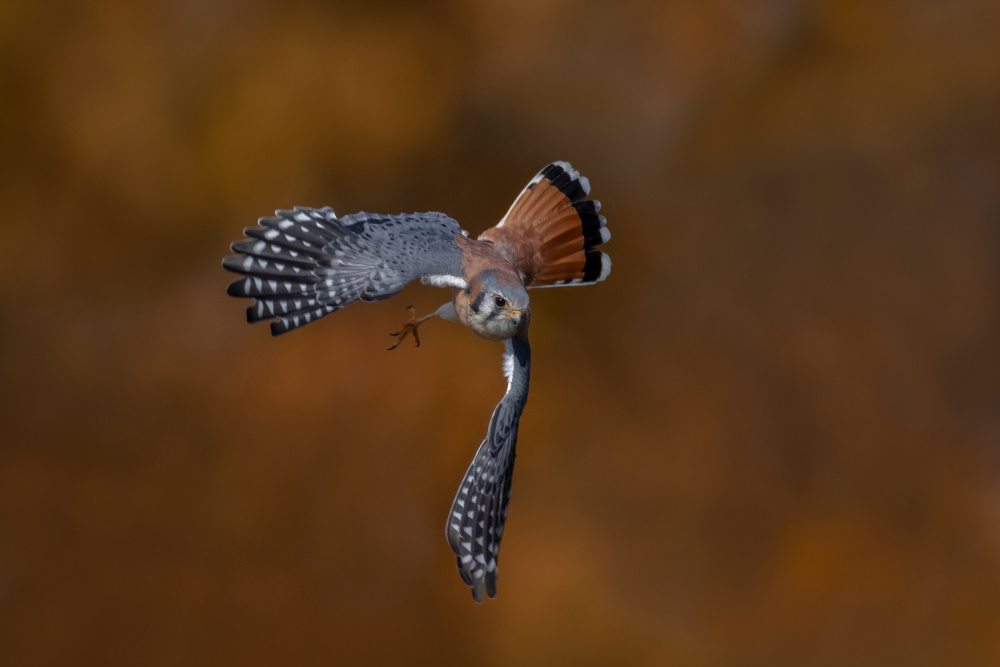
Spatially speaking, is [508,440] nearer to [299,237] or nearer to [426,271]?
[426,271]

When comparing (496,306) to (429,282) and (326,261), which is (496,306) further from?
(326,261)

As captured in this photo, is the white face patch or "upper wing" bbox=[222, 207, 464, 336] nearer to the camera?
"upper wing" bbox=[222, 207, 464, 336]

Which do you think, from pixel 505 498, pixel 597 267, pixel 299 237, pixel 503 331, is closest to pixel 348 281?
pixel 299 237

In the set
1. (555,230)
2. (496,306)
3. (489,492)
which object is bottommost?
(489,492)

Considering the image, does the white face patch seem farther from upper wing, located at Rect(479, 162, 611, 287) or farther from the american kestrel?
upper wing, located at Rect(479, 162, 611, 287)

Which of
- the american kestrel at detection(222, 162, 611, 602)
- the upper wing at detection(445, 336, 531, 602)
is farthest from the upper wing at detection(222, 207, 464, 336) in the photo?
the upper wing at detection(445, 336, 531, 602)

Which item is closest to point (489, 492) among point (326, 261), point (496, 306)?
point (496, 306)
